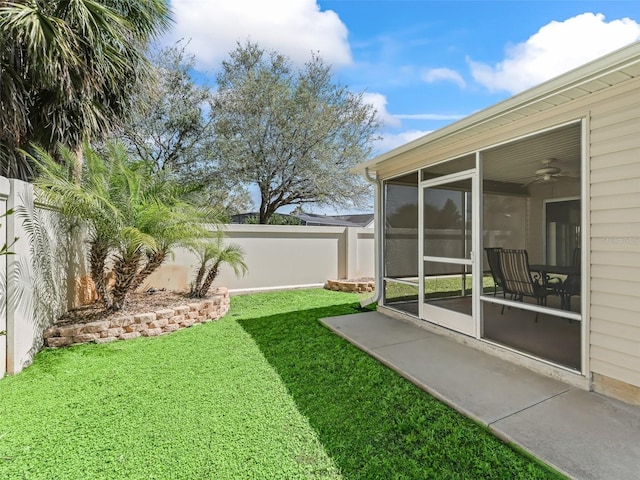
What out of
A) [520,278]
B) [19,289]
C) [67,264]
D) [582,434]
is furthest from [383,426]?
[67,264]

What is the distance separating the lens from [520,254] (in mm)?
4820

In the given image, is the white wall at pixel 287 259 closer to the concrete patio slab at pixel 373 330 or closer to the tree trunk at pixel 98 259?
the tree trunk at pixel 98 259

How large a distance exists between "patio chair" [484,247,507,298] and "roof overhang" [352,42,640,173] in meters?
1.75

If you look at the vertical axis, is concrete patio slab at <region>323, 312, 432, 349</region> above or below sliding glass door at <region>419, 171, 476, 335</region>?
below

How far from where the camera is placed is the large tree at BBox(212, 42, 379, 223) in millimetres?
10312

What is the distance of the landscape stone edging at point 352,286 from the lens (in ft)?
28.2

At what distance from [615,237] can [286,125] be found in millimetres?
9365

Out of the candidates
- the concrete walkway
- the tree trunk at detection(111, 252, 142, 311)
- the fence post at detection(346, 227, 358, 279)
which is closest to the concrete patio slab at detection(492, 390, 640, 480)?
the concrete walkway

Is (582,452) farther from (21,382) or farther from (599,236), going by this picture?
(21,382)

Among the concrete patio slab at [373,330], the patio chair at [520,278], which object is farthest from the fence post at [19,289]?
the patio chair at [520,278]

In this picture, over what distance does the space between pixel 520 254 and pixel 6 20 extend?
27.1ft

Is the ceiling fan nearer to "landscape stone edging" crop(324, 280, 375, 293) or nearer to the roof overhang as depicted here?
the roof overhang

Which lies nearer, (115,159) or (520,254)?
(520,254)

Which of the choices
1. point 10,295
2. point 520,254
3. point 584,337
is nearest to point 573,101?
point 584,337
